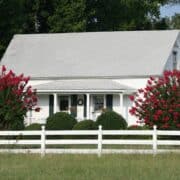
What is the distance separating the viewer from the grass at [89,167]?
15086 mm

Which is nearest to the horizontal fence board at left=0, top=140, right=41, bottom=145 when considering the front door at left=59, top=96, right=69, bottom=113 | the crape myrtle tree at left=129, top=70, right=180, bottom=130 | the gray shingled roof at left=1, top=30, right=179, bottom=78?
the crape myrtle tree at left=129, top=70, right=180, bottom=130

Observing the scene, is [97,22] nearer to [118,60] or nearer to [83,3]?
[83,3]

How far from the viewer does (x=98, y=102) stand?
39.5 m

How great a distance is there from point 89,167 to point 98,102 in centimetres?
2240

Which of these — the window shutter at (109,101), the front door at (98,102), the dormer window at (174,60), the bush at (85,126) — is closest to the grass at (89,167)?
the bush at (85,126)

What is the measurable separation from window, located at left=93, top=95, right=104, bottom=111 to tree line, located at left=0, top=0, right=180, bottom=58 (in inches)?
481

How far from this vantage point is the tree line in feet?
165

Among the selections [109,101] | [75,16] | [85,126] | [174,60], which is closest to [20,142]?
[85,126]

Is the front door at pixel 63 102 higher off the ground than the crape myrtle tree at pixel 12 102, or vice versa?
the front door at pixel 63 102

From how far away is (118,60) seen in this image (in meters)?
41.0

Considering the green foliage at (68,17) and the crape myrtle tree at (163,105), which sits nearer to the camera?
the crape myrtle tree at (163,105)

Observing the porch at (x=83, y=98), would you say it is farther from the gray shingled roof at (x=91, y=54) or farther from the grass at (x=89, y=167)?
the grass at (x=89, y=167)

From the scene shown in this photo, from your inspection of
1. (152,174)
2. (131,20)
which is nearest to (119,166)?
(152,174)

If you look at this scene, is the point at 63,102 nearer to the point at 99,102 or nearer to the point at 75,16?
the point at 99,102
